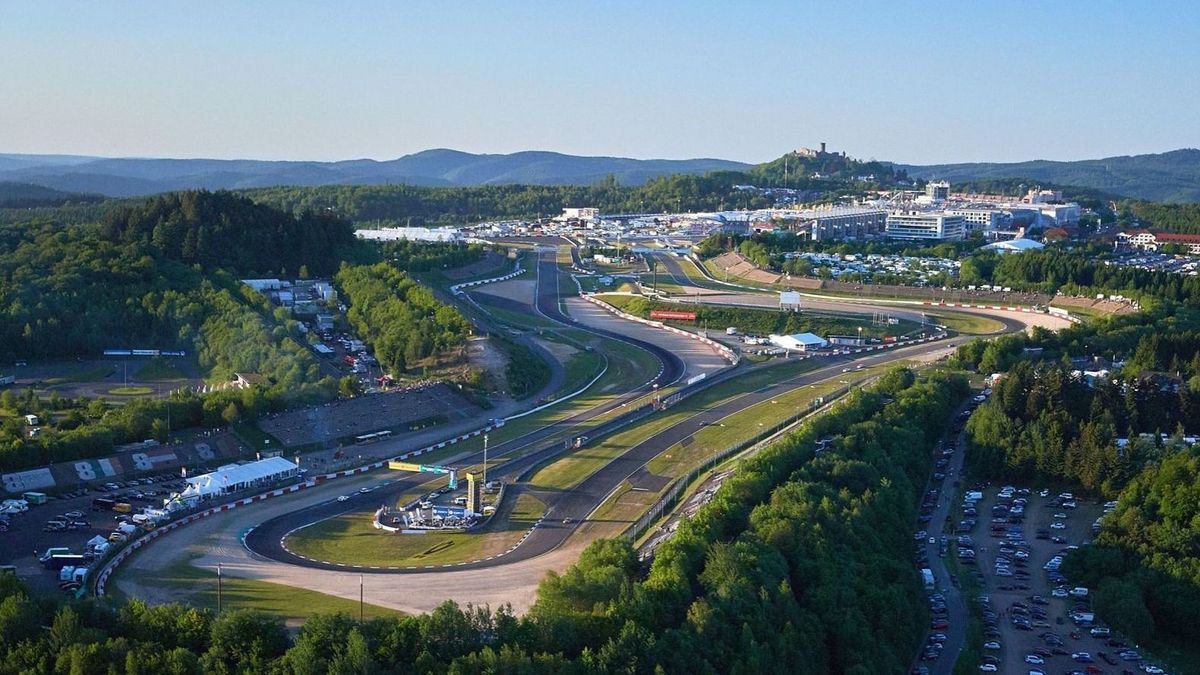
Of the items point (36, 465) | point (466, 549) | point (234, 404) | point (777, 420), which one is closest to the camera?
point (466, 549)

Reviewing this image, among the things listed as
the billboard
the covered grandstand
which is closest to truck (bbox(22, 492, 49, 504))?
the covered grandstand

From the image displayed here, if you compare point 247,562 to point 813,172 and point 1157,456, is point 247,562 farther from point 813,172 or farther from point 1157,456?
point 813,172

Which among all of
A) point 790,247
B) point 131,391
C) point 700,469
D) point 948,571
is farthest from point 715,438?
point 790,247

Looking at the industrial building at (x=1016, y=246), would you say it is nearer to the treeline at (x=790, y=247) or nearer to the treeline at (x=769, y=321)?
the treeline at (x=790, y=247)

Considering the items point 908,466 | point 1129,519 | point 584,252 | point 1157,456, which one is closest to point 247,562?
point 908,466

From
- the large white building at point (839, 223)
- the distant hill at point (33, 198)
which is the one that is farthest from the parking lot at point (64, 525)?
the distant hill at point (33, 198)
